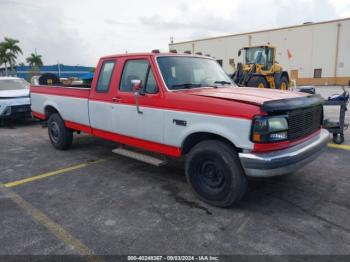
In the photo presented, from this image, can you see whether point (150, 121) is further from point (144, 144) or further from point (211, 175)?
point (211, 175)

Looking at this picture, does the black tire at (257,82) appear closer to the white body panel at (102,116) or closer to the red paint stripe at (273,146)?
the white body panel at (102,116)

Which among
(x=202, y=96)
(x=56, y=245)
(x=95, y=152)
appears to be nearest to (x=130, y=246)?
(x=56, y=245)

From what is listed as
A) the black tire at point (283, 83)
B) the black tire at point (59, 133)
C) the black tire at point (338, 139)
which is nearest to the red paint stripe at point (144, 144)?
the black tire at point (59, 133)

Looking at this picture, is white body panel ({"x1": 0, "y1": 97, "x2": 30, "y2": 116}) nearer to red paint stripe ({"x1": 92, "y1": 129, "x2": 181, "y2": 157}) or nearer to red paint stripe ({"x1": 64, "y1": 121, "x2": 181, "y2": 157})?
red paint stripe ({"x1": 64, "y1": 121, "x2": 181, "y2": 157})

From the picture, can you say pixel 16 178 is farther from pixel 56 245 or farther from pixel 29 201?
pixel 56 245

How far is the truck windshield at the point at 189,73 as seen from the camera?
4353 millimetres

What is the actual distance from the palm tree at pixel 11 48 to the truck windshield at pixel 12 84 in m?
48.6

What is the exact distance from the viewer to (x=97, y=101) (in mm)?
5289

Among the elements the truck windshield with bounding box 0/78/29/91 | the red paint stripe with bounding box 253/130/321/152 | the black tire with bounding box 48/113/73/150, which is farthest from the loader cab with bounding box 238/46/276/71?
the red paint stripe with bounding box 253/130/321/152

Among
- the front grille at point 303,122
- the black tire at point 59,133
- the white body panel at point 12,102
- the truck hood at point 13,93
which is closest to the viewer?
the front grille at point 303,122

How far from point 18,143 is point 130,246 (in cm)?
589

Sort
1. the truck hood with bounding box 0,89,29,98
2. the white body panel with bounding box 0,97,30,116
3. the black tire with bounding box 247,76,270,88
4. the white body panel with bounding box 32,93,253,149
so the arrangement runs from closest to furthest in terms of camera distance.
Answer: the white body panel with bounding box 32,93,253,149 < the white body panel with bounding box 0,97,30,116 < the truck hood with bounding box 0,89,29,98 < the black tire with bounding box 247,76,270,88

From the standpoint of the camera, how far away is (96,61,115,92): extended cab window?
5.17 meters

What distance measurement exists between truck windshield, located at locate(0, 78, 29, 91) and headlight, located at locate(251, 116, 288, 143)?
32.9ft
